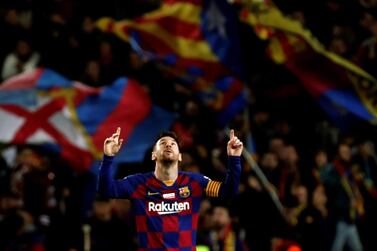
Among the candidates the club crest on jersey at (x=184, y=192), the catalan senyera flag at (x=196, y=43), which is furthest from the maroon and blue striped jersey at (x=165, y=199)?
the catalan senyera flag at (x=196, y=43)

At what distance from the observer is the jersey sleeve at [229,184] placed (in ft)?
23.2

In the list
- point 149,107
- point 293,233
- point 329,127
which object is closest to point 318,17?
point 329,127

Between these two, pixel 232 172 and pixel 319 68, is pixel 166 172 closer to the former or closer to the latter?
pixel 232 172

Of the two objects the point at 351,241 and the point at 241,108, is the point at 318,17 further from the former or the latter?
the point at 351,241

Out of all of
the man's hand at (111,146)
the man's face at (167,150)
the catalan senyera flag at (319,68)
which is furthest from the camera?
the catalan senyera flag at (319,68)

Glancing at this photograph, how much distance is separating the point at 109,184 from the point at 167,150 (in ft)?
1.60

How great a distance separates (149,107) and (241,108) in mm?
1320

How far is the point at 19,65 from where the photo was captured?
14.0 meters

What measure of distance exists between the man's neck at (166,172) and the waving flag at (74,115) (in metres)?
4.49

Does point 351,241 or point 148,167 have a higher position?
point 148,167

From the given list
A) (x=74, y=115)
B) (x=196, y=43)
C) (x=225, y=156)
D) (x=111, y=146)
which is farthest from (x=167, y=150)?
(x=225, y=156)

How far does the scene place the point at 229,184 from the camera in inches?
281

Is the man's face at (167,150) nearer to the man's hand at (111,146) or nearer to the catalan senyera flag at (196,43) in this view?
→ the man's hand at (111,146)

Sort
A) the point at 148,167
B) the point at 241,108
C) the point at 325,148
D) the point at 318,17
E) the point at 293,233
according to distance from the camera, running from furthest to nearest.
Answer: the point at 318,17 → the point at 325,148 → the point at 241,108 → the point at 148,167 → the point at 293,233
